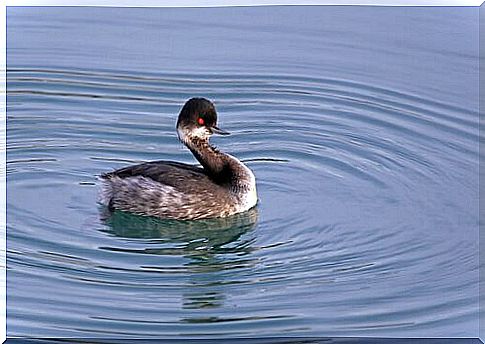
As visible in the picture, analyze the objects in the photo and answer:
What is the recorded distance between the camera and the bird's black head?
12.8ft

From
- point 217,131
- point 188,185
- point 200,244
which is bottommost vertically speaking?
point 200,244

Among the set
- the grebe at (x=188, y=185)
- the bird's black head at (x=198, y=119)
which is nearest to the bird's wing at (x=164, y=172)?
the grebe at (x=188, y=185)

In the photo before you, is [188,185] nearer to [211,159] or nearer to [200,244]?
[211,159]

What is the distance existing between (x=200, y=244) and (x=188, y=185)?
0.83 feet

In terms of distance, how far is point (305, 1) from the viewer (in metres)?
3.80

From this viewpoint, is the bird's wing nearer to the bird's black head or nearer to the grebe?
the grebe

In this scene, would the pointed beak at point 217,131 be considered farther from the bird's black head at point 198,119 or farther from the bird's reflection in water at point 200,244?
the bird's reflection in water at point 200,244

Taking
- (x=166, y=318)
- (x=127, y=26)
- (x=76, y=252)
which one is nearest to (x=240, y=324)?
(x=166, y=318)

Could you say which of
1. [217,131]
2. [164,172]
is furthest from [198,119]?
[164,172]

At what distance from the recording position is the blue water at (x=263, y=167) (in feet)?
12.1

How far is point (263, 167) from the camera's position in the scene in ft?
13.2

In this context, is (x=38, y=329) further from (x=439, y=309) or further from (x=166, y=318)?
(x=439, y=309)

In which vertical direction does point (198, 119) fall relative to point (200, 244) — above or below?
above

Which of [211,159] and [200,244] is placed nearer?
[200,244]
